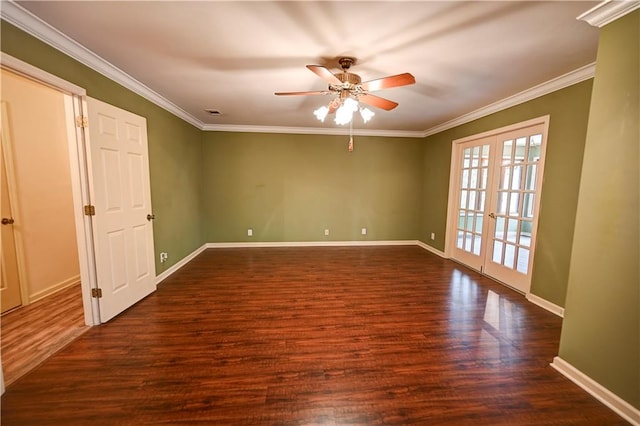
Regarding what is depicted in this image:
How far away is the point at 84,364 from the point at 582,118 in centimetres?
483

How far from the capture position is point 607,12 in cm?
151

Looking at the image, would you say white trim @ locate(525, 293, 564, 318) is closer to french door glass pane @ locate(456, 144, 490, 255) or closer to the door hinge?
french door glass pane @ locate(456, 144, 490, 255)

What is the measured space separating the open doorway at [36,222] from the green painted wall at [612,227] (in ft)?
13.0

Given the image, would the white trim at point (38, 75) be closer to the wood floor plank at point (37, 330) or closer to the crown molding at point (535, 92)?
the wood floor plank at point (37, 330)

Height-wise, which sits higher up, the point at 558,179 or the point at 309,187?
the point at 558,179

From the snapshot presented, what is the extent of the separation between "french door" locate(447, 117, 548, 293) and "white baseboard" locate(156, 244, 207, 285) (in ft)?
15.3

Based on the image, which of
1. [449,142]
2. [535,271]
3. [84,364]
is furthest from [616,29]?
[84,364]

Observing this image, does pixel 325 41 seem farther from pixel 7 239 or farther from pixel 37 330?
pixel 7 239

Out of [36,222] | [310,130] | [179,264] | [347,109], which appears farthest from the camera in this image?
[310,130]

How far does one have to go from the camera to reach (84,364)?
186cm

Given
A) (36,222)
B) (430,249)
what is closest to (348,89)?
(36,222)

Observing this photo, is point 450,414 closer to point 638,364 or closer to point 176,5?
point 638,364

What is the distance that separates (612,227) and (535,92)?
2.10 m

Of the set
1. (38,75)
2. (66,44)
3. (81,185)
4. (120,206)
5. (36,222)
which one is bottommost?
(36,222)
